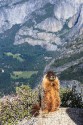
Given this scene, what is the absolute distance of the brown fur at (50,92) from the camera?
28.2m

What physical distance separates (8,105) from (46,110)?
11319 millimetres

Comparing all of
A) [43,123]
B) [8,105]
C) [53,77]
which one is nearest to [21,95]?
[8,105]

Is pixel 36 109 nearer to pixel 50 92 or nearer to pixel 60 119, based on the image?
pixel 60 119

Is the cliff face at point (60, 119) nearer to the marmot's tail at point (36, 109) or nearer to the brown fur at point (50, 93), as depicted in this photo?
the marmot's tail at point (36, 109)

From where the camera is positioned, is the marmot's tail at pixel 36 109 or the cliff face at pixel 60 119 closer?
the cliff face at pixel 60 119

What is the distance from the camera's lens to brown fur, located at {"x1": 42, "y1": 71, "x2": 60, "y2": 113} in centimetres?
2816

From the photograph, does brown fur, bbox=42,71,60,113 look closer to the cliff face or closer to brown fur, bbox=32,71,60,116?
brown fur, bbox=32,71,60,116

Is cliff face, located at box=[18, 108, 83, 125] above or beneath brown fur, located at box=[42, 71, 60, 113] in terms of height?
beneath

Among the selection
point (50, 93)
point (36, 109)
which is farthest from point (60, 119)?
point (50, 93)

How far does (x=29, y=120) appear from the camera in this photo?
32.7 m

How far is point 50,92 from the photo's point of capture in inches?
1129

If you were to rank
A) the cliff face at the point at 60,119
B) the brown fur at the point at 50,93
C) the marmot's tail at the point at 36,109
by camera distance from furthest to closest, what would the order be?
the marmot's tail at the point at 36,109, the cliff face at the point at 60,119, the brown fur at the point at 50,93

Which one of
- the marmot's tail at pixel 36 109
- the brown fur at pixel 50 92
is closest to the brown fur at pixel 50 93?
the brown fur at pixel 50 92

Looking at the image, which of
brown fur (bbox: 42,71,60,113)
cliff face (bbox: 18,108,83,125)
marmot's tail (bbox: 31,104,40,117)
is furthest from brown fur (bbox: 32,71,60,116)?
marmot's tail (bbox: 31,104,40,117)
